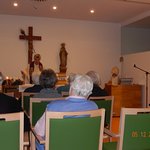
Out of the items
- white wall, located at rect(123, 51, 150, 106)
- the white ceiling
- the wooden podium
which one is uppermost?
the white ceiling

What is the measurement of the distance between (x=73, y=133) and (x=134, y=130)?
54 centimetres

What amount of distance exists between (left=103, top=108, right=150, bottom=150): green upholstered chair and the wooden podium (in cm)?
426

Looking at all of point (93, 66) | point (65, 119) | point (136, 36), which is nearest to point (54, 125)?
point (65, 119)

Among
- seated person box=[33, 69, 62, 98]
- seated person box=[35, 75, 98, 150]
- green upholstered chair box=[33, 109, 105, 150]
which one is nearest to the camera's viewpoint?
green upholstered chair box=[33, 109, 105, 150]

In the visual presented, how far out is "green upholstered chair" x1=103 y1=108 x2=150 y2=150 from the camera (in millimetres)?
1980

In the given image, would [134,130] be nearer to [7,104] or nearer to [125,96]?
[7,104]

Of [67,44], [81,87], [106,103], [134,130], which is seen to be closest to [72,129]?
[81,87]

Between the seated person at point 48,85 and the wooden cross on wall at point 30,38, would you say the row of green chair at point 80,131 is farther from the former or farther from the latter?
the wooden cross on wall at point 30,38

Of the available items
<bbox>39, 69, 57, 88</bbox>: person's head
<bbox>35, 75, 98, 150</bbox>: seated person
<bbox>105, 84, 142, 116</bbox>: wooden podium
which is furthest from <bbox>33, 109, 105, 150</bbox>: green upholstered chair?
<bbox>105, 84, 142, 116</bbox>: wooden podium

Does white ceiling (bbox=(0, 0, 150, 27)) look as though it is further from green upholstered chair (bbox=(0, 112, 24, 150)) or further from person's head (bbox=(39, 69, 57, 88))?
green upholstered chair (bbox=(0, 112, 24, 150))

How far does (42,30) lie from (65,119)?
5.34m

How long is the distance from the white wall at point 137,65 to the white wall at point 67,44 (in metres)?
0.44

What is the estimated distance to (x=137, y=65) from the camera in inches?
260

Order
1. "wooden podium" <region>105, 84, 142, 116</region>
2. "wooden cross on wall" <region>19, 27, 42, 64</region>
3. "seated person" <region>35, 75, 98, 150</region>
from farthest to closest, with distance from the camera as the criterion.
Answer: "wooden cross on wall" <region>19, 27, 42, 64</region> < "wooden podium" <region>105, 84, 142, 116</region> < "seated person" <region>35, 75, 98, 150</region>
